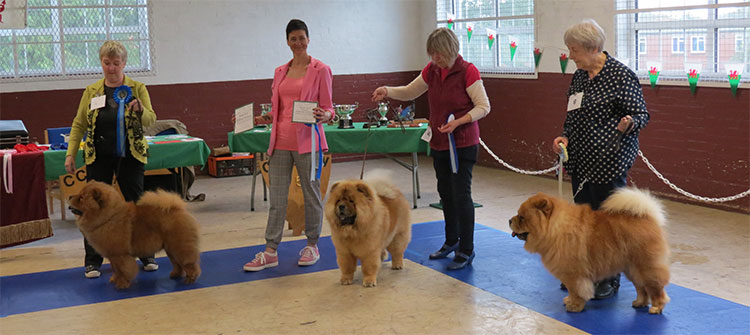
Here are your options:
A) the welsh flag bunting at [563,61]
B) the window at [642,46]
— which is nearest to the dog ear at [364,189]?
the window at [642,46]

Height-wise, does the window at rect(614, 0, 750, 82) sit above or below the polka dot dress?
above

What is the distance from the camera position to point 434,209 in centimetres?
644

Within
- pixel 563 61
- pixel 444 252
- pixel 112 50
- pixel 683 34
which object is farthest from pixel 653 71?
pixel 112 50

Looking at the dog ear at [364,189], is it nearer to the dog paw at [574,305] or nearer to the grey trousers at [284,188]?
the grey trousers at [284,188]

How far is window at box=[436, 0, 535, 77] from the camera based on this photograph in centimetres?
823

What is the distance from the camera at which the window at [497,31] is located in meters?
8.23

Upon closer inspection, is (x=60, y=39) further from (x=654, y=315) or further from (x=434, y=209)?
(x=654, y=315)

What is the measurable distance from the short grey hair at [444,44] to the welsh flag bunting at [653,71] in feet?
10.2

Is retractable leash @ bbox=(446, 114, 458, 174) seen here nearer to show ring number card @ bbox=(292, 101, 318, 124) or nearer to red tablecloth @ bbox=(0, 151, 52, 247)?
show ring number card @ bbox=(292, 101, 318, 124)

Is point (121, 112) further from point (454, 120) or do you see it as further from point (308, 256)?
point (454, 120)

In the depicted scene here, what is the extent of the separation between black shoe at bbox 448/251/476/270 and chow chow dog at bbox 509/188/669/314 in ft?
2.99

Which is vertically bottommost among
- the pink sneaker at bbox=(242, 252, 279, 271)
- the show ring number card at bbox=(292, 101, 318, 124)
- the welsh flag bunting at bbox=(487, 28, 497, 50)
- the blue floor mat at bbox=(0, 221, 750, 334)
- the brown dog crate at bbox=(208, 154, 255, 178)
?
the blue floor mat at bbox=(0, 221, 750, 334)

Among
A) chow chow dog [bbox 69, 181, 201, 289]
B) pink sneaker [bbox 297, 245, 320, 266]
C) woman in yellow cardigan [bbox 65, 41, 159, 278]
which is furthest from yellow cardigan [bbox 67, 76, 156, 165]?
pink sneaker [bbox 297, 245, 320, 266]

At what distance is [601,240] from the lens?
3498mm
